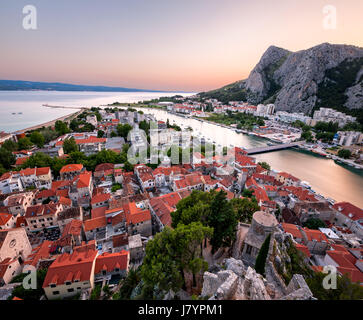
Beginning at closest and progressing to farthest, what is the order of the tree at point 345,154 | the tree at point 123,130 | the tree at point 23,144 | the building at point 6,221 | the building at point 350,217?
1. the building at point 6,221
2. the building at point 350,217
3. the tree at point 23,144
4. the tree at point 345,154
5. the tree at point 123,130

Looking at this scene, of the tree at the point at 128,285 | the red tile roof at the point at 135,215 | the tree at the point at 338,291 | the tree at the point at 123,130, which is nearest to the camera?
the tree at the point at 338,291

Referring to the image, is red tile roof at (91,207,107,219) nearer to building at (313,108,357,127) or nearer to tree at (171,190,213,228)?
tree at (171,190,213,228)

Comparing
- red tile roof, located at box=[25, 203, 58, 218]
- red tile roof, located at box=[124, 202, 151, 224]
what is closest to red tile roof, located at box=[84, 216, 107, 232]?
red tile roof, located at box=[124, 202, 151, 224]

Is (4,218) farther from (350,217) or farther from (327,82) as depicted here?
(327,82)

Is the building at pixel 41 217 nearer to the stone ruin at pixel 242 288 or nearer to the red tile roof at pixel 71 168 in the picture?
the red tile roof at pixel 71 168

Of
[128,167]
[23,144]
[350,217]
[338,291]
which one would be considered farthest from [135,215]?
[23,144]

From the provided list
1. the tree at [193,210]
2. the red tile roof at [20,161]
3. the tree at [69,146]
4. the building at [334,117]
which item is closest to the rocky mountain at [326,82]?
the building at [334,117]
